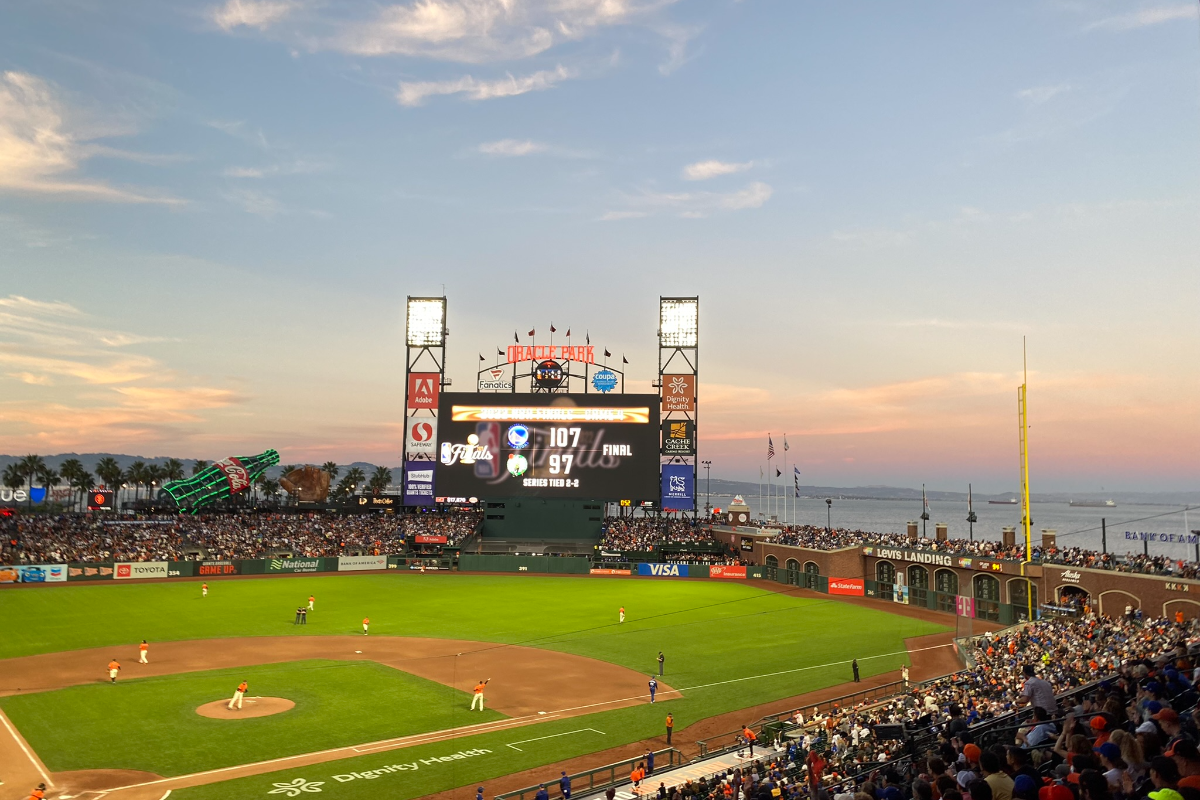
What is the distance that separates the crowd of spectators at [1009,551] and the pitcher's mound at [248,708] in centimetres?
4209

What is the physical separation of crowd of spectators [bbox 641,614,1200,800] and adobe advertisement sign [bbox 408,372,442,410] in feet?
204

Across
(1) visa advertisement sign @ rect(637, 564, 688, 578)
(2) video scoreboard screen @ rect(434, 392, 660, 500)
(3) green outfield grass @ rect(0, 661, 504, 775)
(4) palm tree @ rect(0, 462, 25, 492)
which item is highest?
(2) video scoreboard screen @ rect(434, 392, 660, 500)

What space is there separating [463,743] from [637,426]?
5476cm

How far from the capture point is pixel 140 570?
222ft

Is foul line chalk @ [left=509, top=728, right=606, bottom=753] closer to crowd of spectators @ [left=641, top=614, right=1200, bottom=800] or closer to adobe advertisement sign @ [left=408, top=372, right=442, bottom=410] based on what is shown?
crowd of spectators @ [left=641, top=614, right=1200, bottom=800]

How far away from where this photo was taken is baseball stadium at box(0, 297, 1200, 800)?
2341 cm

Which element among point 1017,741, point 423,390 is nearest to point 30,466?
point 423,390

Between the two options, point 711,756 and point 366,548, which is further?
point 366,548

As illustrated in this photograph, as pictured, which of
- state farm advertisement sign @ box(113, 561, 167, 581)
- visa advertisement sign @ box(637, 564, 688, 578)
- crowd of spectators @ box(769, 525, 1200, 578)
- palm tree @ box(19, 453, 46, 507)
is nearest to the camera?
crowd of spectators @ box(769, 525, 1200, 578)

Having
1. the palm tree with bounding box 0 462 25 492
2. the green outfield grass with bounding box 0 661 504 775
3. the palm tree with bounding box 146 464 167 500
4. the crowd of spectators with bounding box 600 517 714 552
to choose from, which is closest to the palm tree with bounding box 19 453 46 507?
the palm tree with bounding box 0 462 25 492

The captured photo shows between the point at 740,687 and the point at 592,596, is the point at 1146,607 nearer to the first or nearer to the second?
the point at 740,687

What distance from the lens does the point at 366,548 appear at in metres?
81.6

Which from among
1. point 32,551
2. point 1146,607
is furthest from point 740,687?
point 32,551

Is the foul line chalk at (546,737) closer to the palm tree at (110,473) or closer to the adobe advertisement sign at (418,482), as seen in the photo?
the adobe advertisement sign at (418,482)
